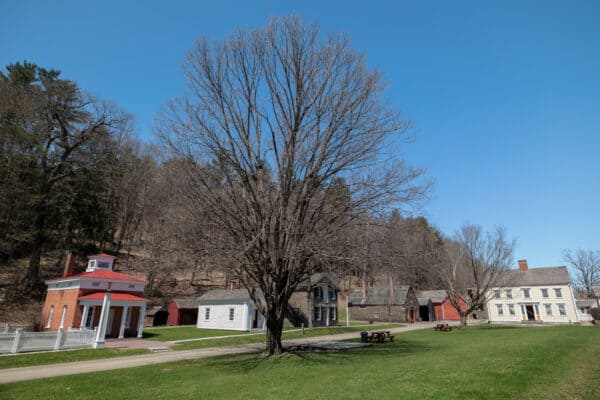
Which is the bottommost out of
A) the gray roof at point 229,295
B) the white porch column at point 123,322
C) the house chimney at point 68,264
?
the white porch column at point 123,322

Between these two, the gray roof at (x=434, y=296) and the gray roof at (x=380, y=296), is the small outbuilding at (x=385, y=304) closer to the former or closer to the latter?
the gray roof at (x=380, y=296)

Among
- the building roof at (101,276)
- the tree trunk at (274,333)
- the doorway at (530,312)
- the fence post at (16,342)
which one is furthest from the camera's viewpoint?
the doorway at (530,312)

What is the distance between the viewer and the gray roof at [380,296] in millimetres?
48031

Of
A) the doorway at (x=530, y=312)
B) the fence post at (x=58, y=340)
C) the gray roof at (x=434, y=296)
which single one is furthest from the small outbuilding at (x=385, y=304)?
the fence post at (x=58, y=340)

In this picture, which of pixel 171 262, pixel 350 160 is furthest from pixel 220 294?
pixel 350 160

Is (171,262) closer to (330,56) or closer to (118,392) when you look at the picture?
(118,392)

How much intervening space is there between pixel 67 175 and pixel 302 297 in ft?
93.1

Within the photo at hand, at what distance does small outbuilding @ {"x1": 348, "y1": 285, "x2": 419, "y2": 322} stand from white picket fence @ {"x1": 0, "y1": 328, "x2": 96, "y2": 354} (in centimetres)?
3676

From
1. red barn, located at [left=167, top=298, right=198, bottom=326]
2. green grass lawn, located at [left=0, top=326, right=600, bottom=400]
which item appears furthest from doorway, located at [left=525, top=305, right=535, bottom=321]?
red barn, located at [left=167, top=298, right=198, bottom=326]

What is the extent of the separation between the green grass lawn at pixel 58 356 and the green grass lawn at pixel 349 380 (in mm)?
5454

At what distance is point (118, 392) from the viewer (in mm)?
8922

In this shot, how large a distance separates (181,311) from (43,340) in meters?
20.3

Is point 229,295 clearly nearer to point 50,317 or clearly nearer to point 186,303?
point 186,303

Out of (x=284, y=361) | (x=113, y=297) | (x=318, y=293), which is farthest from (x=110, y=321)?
(x=318, y=293)
